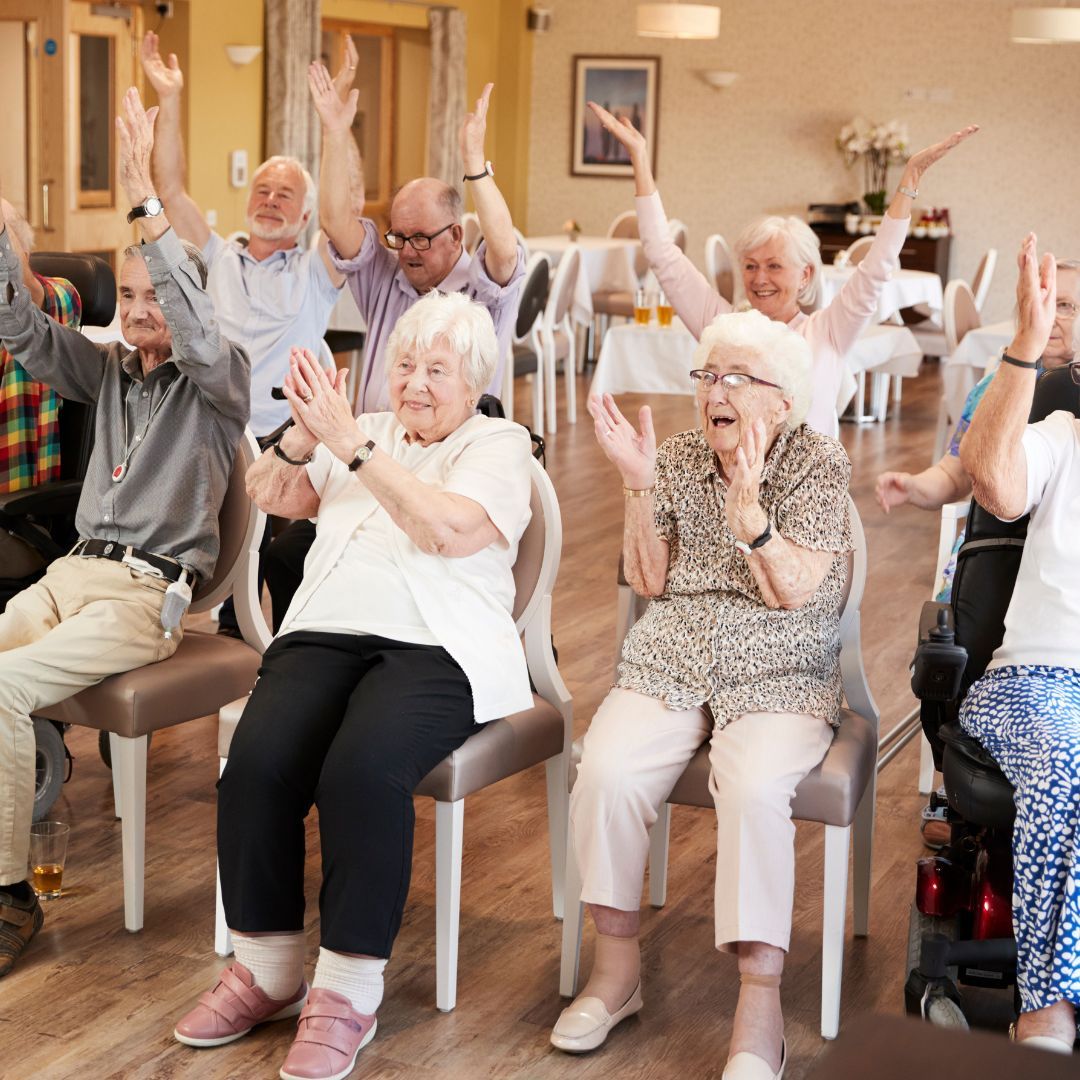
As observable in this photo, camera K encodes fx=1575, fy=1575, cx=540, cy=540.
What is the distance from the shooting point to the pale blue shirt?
13.9 feet

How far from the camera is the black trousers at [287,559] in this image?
3.45 m

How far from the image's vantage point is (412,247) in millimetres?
3518

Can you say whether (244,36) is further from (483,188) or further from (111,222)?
(483,188)

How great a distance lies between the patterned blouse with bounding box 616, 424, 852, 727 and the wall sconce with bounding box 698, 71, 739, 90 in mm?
10363

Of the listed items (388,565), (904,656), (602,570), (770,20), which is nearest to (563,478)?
(602,570)

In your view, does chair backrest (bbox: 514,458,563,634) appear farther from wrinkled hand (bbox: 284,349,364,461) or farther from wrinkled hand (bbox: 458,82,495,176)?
wrinkled hand (bbox: 458,82,495,176)

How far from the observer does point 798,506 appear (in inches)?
101

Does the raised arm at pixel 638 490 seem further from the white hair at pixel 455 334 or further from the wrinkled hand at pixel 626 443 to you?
the white hair at pixel 455 334

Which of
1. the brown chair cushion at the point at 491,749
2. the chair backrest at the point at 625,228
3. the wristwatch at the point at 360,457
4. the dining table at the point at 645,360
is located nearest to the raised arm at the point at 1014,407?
the brown chair cushion at the point at 491,749

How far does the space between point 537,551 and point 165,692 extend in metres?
0.72

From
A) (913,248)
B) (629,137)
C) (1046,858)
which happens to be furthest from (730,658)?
(913,248)

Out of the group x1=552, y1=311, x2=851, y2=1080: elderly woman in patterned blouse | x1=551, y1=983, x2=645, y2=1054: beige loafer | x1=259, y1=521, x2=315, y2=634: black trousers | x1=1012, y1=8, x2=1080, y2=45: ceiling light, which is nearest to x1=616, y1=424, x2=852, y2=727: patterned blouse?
x1=552, y1=311, x2=851, y2=1080: elderly woman in patterned blouse

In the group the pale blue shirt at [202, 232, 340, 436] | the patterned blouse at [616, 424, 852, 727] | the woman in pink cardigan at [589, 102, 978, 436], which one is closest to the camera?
the patterned blouse at [616, 424, 852, 727]

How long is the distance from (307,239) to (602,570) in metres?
5.27
